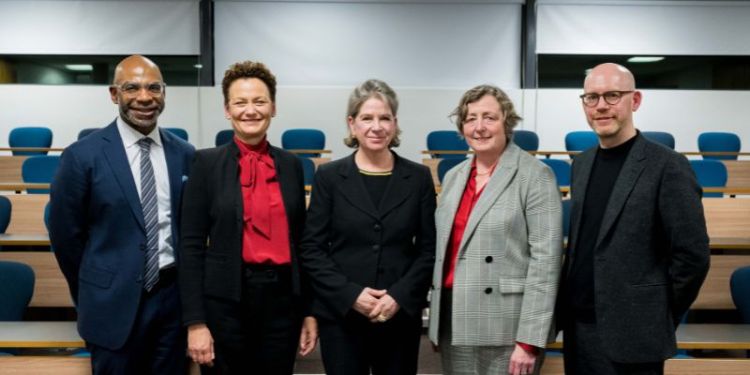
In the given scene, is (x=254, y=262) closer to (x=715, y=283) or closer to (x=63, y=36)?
(x=715, y=283)

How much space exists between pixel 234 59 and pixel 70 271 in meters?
6.19

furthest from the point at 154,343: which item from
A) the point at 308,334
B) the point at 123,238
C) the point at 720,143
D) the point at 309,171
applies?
the point at 720,143

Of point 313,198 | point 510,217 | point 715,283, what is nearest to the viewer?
point 510,217

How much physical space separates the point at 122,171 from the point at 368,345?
3.00 feet

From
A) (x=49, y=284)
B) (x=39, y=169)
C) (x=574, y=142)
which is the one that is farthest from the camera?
(x=574, y=142)

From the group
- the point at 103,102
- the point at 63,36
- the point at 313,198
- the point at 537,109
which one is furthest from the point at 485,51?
the point at 313,198

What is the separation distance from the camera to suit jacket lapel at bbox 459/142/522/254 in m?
1.68

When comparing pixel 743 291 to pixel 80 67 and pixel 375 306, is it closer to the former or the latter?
pixel 375 306

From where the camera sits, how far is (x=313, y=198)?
5.95 ft

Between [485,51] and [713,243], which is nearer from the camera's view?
[713,243]

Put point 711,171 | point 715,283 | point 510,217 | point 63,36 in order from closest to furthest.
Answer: point 510,217 → point 715,283 → point 711,171 → point 63,36

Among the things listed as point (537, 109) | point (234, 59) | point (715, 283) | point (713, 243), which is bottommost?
point (715, 283)

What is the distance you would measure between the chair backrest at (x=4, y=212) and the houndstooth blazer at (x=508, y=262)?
9.18 ft

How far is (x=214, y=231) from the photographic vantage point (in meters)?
1.70
